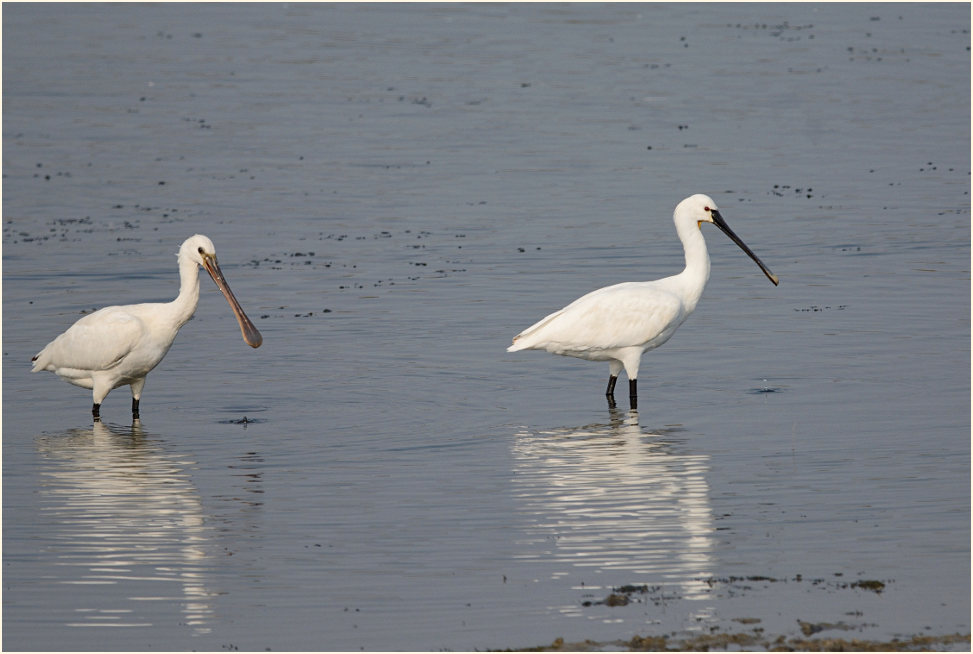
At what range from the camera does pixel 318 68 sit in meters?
32.8

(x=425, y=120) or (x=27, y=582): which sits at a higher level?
(x=425, y=120)

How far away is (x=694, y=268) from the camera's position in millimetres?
12719

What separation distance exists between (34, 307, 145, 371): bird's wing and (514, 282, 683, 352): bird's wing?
9.36ft

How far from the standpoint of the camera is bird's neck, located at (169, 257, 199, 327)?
39.1 feet

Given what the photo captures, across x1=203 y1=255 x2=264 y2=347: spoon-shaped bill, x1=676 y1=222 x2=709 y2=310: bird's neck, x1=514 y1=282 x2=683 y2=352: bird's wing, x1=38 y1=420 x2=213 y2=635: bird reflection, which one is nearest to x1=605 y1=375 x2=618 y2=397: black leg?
x1=514 y1=282 x2=683 y2=352: bird's wing

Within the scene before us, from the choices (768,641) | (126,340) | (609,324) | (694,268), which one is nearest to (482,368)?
(609,324)

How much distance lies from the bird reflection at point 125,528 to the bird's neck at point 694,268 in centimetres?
418

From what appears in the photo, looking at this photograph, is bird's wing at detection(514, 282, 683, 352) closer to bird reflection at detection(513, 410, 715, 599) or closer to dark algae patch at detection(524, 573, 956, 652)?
bird reflection at detection(513, 410, 715, 599)

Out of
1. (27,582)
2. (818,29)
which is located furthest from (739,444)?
(818,29)

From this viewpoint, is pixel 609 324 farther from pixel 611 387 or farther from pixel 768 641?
pixel 768 641

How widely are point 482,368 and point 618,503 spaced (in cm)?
392

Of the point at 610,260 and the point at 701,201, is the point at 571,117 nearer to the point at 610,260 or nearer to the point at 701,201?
the point at 610,260

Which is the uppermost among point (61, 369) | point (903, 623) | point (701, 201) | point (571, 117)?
point (571, 117)

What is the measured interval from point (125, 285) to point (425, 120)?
11026mm
